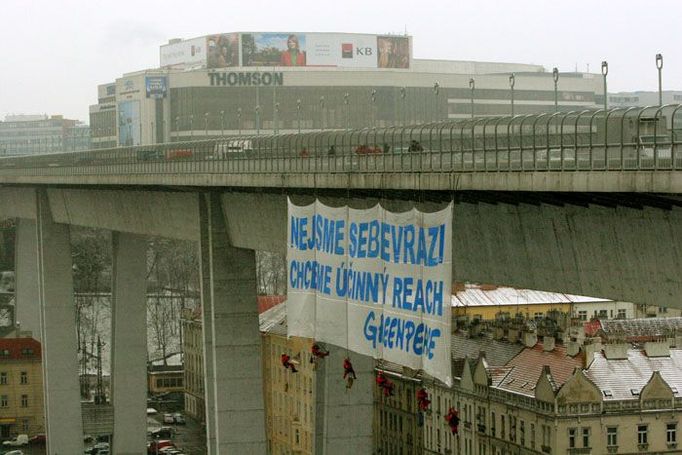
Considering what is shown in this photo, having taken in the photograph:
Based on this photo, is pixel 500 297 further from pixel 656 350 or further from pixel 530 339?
pixel 656 350

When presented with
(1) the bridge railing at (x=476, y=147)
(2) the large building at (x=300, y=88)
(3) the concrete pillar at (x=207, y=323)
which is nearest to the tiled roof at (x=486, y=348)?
(3) the concrete pillar at (x=207, y=323)

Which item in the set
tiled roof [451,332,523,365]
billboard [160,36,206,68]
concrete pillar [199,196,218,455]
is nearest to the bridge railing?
concrete pillar [199,196,218,455]

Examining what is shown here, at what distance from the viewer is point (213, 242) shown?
4822cm

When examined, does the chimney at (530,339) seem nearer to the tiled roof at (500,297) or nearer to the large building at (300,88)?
the tiled roof at (500,297)

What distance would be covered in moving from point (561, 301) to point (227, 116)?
228ft

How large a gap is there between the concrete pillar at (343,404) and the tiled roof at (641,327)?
26493 millimetres

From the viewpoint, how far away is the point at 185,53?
6944 inches

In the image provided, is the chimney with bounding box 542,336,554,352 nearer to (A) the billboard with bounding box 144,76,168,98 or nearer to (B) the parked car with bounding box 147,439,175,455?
(B) the parked car with bounding box 147,439,175,455

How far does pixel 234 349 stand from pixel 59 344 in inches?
1064

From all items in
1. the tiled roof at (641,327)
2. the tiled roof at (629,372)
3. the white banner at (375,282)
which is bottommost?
the tiled roof at (629,372)

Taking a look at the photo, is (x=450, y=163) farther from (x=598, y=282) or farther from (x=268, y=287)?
(x=268, y=287)

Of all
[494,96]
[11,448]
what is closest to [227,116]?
[494,96]

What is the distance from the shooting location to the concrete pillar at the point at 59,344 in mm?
72438

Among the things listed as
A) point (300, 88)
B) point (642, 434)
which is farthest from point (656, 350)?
point (300, 88)
